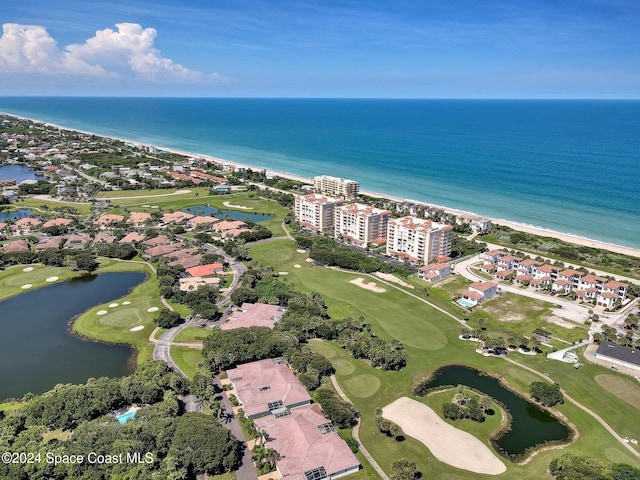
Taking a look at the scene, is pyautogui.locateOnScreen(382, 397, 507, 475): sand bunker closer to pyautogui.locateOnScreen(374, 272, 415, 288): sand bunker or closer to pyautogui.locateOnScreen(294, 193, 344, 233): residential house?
pyautogui.locateOnScreen(374, 272, 415, 288): sand bunker

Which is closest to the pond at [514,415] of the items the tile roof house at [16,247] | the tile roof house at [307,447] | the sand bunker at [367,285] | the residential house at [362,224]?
the tile roof house at [307,447]

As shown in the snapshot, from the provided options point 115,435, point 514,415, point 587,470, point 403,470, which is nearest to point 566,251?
point 514,415

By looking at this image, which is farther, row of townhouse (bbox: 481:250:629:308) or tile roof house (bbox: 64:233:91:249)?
tile roof house (bbox: 64:233:91:249)

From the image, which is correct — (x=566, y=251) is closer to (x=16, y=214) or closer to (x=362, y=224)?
(x=362, y=224)

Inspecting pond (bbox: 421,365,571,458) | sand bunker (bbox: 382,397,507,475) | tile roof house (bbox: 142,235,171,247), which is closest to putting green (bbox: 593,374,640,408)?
pond (bbox: 421,365,571,458)

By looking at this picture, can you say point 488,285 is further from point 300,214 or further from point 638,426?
point 300,214
